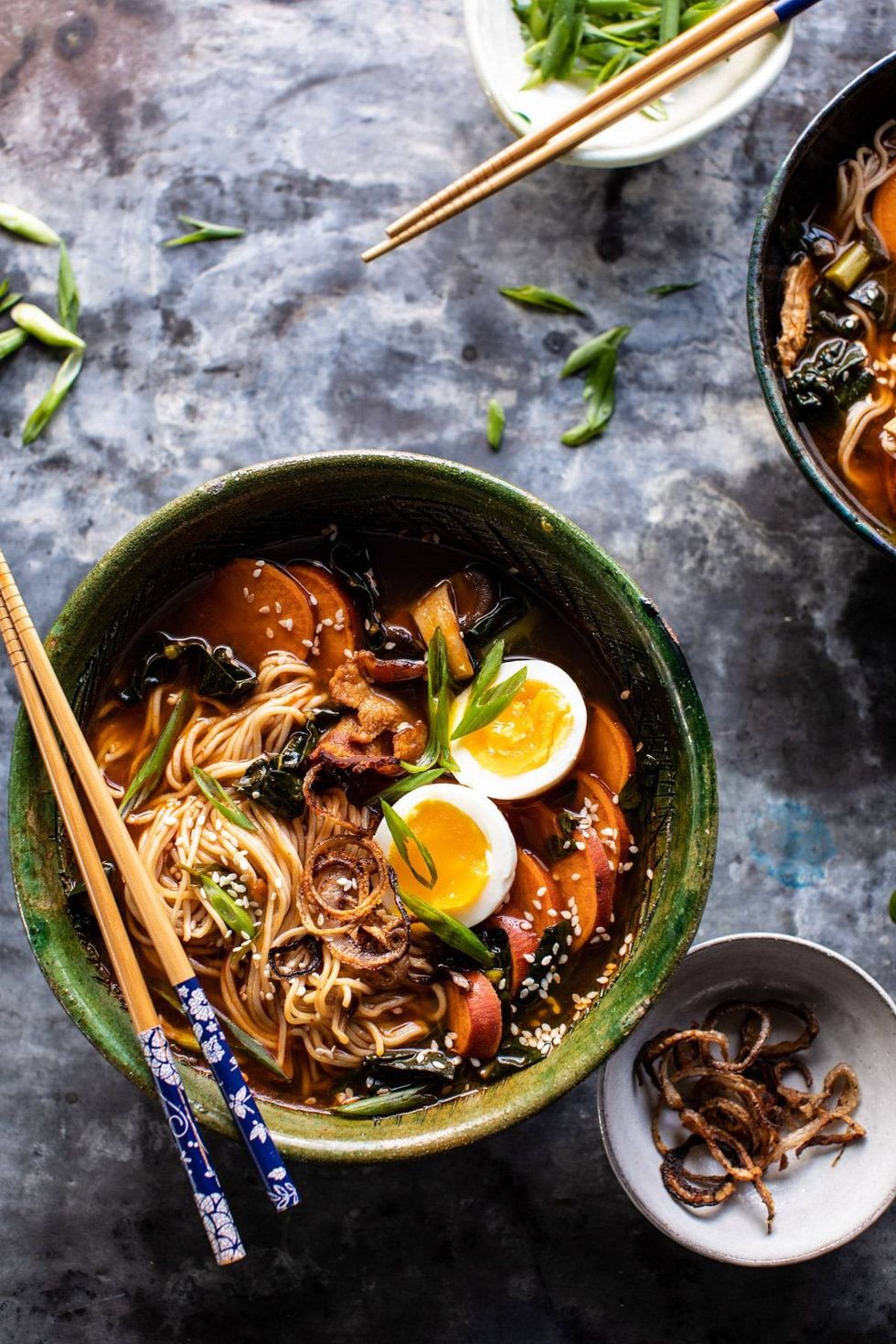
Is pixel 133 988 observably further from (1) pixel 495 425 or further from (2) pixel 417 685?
(1) pixel 495 425

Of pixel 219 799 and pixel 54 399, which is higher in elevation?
pixel 54 399

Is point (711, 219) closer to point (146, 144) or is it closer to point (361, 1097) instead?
point (146, 144)

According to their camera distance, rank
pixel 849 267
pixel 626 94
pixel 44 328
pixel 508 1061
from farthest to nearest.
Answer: pixel 44 328
pixel 849 267
pixel 626 94
pixel 508 1061

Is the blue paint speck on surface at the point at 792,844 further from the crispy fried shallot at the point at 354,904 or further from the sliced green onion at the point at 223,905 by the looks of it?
the sliced green onion at the point at 223,905

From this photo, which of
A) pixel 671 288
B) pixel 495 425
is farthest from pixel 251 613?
pixel 671 288

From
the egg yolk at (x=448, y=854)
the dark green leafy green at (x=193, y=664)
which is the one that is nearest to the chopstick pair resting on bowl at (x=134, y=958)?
the dark green leafy green at (x=193, y=664)

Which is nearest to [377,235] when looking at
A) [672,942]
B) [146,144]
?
[146,144]
